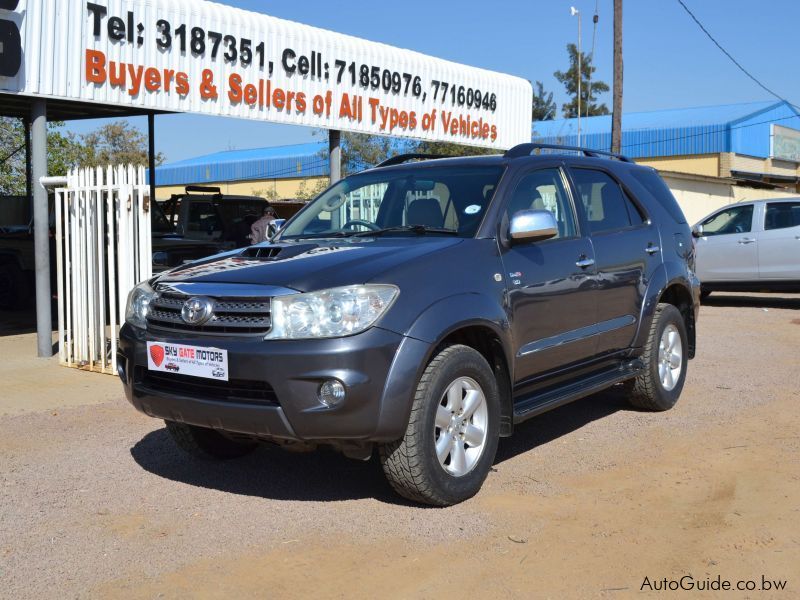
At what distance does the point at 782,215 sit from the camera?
50.0 feet

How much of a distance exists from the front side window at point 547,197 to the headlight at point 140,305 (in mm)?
2175

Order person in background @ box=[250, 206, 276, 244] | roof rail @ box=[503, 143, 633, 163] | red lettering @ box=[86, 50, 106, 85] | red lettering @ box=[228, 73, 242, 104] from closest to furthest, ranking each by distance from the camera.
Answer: roof rail @ box=[503, 143, 633, 163] < red lettering @ box=[86, 50, 106, 85] < red lettering @ box=[228, 73, 242, 104] < person in background @ box=[250, 206, 276, 244]

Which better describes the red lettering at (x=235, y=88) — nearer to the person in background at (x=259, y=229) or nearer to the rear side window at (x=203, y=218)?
the person in background at (x=259, y=229)

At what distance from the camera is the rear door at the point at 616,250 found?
244 inches

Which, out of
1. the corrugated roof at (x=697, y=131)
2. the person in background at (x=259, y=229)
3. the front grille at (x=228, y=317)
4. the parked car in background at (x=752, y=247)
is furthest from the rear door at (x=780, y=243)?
the corrugated roof at (x=697, y=131)

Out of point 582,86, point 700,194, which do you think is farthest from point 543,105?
point 700,194

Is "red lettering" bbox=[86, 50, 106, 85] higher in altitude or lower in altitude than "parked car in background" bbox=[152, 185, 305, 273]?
higher

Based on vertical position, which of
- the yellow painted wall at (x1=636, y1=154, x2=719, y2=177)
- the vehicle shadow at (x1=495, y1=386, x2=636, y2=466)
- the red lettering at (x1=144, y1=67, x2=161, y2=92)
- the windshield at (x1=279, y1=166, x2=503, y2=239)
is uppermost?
the yellow painted wall at (x1=636, y1=154, x2=719, y2=177)

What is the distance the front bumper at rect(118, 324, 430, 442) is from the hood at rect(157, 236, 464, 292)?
0.32m

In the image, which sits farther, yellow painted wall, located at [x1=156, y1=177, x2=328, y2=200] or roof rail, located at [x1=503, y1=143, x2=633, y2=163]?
yellow painted wall, located at [x1=156, y1=177, x2=328, y2=200]

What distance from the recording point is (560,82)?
86625 mm

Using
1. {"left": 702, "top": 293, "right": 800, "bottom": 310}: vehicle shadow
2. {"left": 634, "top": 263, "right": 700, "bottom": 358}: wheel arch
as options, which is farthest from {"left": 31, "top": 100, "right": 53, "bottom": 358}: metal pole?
{"left": 702, "top": 293, "right": 800, "bottom": 310}: vehicle shadow

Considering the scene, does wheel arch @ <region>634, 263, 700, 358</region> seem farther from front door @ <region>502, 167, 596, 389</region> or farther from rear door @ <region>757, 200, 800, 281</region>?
rear door @ <region>757, 200, 800, 281</region>

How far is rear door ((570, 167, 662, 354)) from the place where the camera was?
20.3 feet
